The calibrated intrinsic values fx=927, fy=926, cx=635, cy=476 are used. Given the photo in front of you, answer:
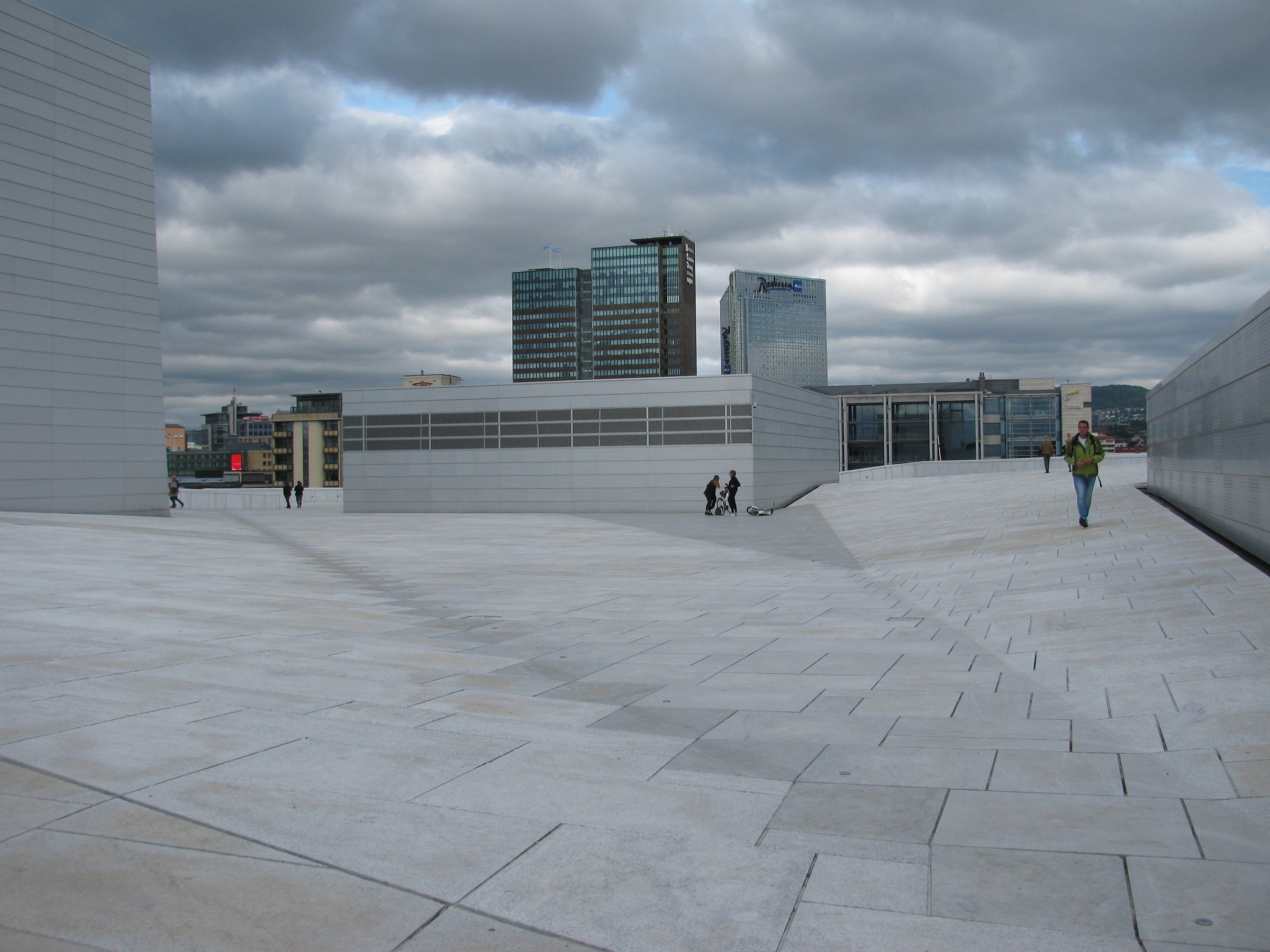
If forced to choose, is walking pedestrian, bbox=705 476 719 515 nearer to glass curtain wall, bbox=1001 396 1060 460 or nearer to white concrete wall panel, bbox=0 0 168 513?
white concrete wall panel, bbox=0 0 168 513

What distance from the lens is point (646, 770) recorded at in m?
5.15

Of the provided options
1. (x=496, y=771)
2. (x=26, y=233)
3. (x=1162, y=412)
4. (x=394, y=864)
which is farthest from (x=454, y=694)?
(x=26, y=233)

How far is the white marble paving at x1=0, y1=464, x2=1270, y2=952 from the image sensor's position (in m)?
3.44

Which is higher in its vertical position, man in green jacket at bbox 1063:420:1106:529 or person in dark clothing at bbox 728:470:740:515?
man in green jacket at bbox 1063:420:1106:529

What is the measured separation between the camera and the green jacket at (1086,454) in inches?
611

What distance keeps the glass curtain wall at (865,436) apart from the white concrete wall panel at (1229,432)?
9840 cm

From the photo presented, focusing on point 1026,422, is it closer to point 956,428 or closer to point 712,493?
point 956,428

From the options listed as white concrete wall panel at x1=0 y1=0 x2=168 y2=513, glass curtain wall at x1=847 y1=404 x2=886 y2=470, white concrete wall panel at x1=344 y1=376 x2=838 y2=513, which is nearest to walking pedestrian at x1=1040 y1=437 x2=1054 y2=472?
white concrete wall panel at x1=344 y1=376 x2=838 y2=513

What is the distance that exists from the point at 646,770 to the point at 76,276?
36.3m

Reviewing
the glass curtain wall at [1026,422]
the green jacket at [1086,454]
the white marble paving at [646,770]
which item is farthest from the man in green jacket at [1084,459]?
the glass curtain wall at [1026,422]

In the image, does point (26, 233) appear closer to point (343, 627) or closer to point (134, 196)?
point (134, 196)

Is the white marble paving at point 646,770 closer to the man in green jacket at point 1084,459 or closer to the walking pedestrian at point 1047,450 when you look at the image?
the man in green jacket at point 1084,459

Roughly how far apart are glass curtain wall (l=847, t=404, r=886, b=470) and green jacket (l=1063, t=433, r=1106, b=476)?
10093 cm

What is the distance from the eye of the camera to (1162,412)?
2058 cm
